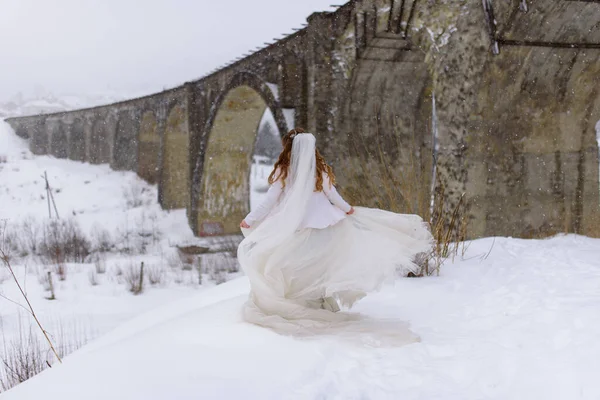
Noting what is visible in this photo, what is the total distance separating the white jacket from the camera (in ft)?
11.2

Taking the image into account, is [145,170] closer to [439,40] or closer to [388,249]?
[439,40]

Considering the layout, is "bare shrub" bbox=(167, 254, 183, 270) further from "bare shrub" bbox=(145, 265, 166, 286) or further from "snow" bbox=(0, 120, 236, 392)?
"bare shrub" bbox=(145, 265, 166, 286)

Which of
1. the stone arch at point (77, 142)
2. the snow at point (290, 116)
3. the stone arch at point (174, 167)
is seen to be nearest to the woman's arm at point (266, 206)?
the snow at point (290, 116)

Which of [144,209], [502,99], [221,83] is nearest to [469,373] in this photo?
[502,99]

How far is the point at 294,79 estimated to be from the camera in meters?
11.5

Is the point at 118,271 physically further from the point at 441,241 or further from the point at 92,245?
the point at 441,241

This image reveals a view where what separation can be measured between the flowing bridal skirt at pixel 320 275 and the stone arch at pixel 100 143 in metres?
33.3

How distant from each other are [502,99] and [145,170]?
2699cm

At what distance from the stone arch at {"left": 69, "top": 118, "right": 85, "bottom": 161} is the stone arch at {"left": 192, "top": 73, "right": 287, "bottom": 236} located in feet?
73.3

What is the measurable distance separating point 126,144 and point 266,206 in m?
31.0

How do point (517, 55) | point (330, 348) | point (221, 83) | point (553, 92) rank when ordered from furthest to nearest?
point (221, 83) < point (553, 92) < point (517, 55) < point (330, 348)

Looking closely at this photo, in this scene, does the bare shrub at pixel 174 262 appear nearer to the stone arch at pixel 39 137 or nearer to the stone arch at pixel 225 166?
the stone arch at pixel 225 166

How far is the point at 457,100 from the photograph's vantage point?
6898 millimetres

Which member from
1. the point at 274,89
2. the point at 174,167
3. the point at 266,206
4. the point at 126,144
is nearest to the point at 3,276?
the point at 274,89
